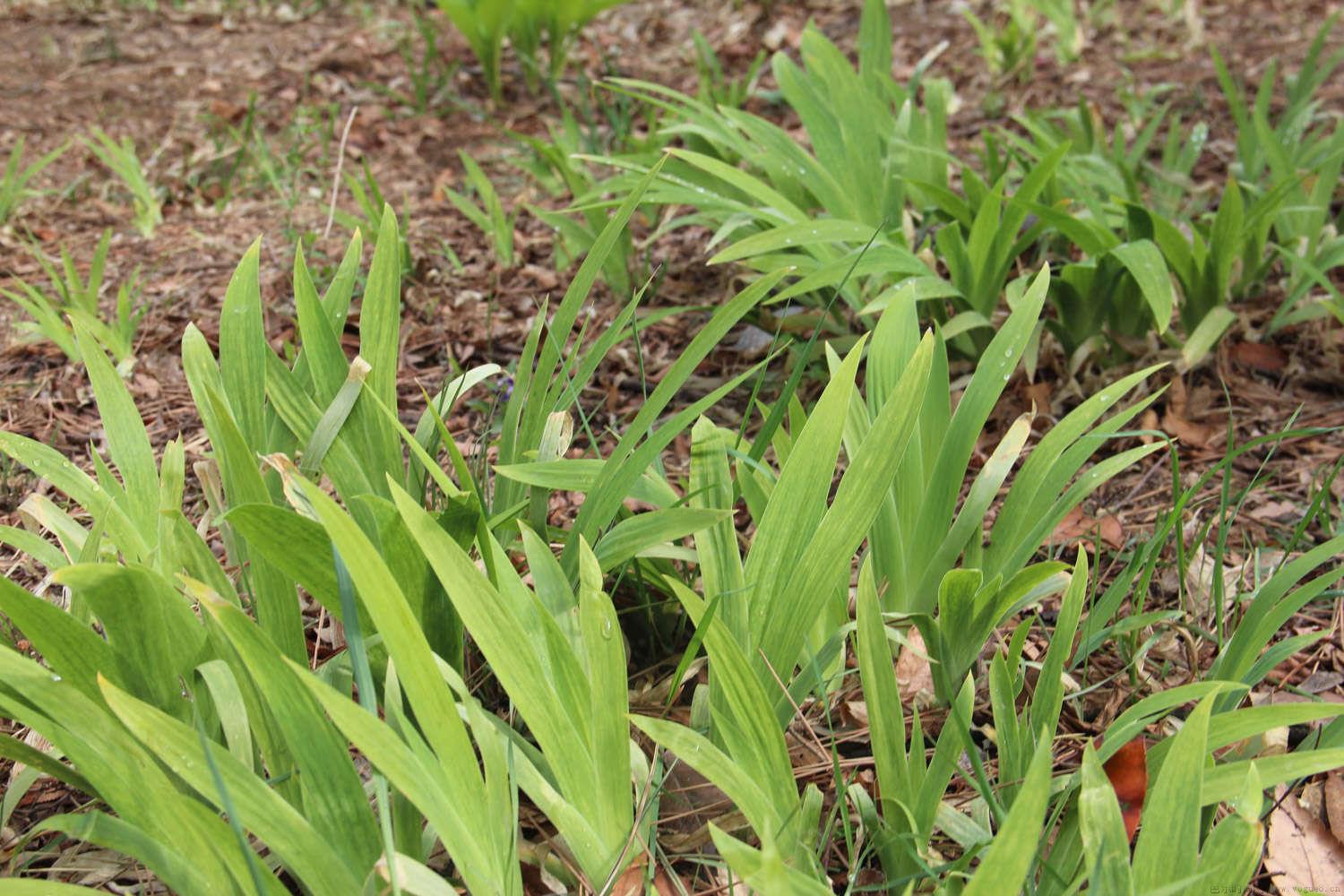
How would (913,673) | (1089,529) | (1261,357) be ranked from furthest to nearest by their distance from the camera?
(1261,357), (1089,529), (913,673)

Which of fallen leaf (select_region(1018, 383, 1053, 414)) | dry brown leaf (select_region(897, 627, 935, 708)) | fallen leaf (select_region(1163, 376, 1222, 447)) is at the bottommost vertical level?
dry brown leaf (select_region(897, 627, 935, 708))

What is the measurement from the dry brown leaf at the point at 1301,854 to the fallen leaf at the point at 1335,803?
1cm

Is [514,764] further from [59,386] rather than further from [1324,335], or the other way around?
[1324,335]

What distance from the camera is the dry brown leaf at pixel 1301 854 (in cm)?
108

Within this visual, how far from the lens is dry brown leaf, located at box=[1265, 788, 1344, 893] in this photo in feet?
3.55

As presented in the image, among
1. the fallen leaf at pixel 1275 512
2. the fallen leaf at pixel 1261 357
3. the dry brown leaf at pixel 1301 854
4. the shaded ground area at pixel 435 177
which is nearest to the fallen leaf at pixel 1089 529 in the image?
the shaded ground area at pixel 435 177

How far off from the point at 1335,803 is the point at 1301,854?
9 centimetres

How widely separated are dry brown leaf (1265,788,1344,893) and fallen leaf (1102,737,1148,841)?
185 mm

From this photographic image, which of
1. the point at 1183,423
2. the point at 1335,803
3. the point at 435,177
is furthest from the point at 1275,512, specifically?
the point at 435,177

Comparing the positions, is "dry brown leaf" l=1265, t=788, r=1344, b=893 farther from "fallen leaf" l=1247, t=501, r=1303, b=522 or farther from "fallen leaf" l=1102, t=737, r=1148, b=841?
"fallen leaf" l=1247, t=501, r=1303, b=522

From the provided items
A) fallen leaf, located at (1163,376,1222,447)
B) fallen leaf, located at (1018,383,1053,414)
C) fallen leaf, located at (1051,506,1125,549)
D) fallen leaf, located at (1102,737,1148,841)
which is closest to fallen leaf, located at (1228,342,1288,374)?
fallen leaf, located at (1163,376,1222,447)

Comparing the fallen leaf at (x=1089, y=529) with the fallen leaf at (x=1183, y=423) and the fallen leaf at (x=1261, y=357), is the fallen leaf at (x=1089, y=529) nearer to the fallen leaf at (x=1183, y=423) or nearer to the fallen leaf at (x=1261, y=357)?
the fallen leaf at (x=1183, y=423)

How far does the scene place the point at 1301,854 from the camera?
1.10 meters

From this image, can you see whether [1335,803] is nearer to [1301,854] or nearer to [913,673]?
[1301,854]
